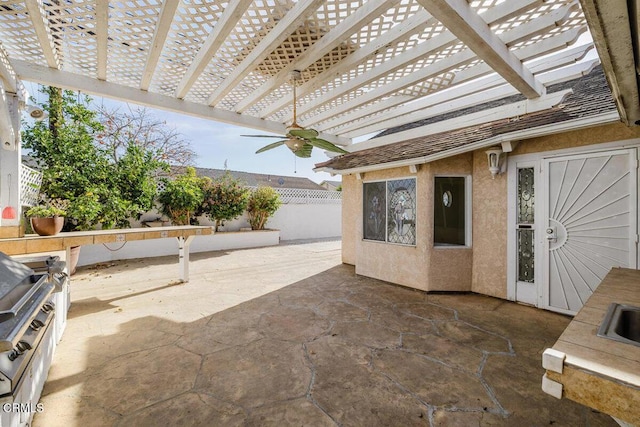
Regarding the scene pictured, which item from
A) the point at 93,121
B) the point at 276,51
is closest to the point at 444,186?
the point at 276,51

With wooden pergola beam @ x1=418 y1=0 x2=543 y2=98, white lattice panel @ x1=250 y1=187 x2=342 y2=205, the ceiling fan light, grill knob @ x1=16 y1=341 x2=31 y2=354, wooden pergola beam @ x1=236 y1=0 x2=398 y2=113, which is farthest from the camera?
white lattice panel @ x1=250 y1=187 x2=342 y2=205

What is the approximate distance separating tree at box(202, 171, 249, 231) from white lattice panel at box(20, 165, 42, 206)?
4.03m

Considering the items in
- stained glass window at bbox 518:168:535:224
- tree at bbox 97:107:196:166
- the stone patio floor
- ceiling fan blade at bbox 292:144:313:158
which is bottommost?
the stone patio floor

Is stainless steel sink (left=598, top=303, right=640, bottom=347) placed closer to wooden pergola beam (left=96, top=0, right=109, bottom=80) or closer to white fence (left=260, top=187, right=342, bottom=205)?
wooden pergola beam (left=96, top=0, right=109, bottom=80)

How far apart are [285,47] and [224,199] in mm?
6698

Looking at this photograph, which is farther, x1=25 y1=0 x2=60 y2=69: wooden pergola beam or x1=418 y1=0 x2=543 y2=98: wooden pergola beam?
x1=25 y1=0 x2=60 y2=69: wooden pergola beam

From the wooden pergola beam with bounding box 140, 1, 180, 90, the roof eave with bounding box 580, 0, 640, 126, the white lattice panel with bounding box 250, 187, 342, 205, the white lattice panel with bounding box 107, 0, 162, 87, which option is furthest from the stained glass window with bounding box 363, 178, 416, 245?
the white lattice panel with bounding box 250, 187, 342, 205

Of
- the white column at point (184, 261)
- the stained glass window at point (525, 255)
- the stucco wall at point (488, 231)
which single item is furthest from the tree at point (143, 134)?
the stained glass window at point (525, 255)

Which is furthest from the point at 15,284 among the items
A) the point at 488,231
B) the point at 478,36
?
the point at 488,231

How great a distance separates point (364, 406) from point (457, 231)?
163 inches

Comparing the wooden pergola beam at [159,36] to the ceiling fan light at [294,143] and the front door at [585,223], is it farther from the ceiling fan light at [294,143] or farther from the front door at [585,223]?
the front door at [585,223]

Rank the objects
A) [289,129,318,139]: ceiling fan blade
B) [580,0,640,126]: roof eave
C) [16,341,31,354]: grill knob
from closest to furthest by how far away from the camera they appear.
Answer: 1. [580,0,640,126]: roof eave
2. [16,341,31,354]: grill knob
3. [289,129,318,139]: ceiling fan blade

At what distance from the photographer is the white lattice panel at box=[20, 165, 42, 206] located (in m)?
5.04

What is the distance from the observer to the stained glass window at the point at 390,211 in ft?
17.6
